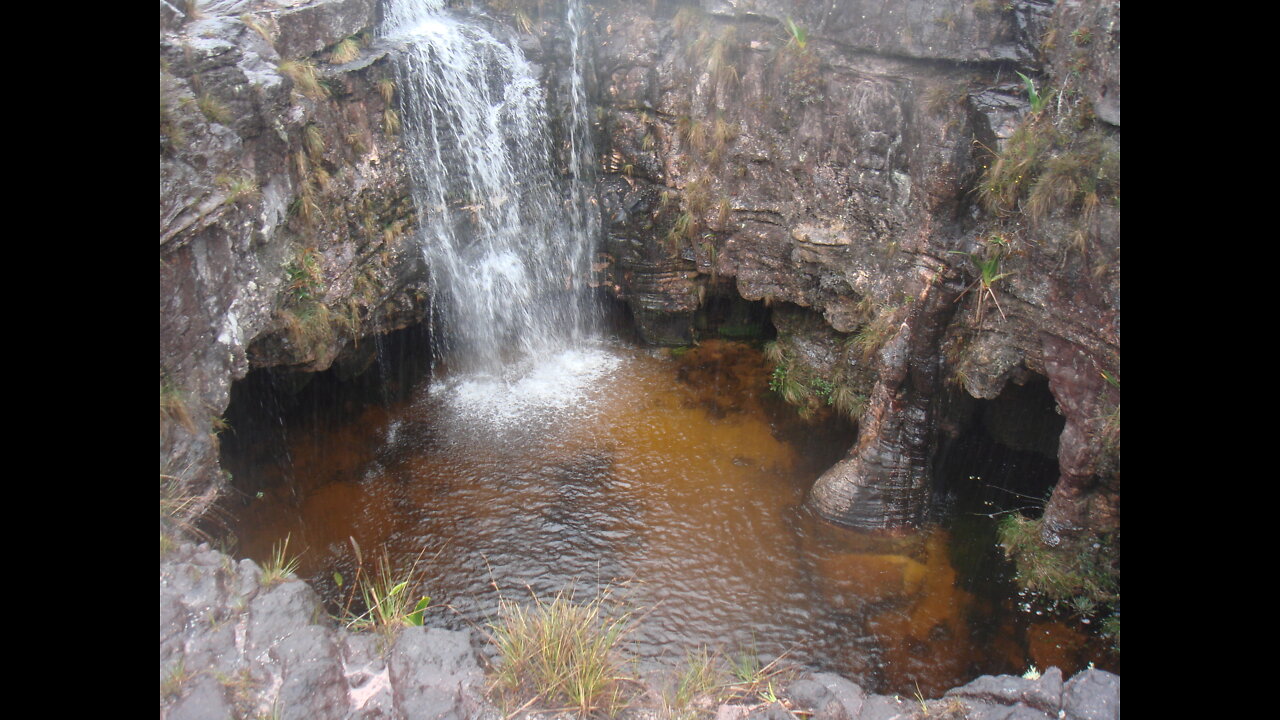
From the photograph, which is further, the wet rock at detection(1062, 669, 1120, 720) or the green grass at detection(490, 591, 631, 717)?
the green grass at detection(490, 591, 631, 717)

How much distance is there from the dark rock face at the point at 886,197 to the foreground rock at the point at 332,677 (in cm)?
280

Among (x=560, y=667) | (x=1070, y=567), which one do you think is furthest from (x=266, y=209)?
(x=1070, y=567)

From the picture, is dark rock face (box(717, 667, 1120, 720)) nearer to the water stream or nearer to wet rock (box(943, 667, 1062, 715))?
wet rock (box(943, 667, 1062, 715))

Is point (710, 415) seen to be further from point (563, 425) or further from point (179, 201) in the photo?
point (179, 201)

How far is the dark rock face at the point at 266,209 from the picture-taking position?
6.14 meters

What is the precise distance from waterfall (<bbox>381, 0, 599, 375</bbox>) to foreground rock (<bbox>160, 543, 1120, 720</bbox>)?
228 inches

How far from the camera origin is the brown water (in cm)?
663

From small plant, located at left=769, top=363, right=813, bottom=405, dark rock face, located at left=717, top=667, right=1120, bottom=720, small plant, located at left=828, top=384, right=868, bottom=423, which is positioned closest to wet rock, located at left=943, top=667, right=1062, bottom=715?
dark rock face, located at left=717, top=667, right=1120, bottom=720

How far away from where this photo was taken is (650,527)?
25.5ft

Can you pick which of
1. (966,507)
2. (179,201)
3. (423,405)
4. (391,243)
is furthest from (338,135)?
(966,507)

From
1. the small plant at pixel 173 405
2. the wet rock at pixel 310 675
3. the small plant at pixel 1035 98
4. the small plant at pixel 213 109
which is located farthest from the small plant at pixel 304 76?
the small plant at pixel 1035 98

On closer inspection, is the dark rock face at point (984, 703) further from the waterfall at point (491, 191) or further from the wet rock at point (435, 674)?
the waterfall at point (491, 191)

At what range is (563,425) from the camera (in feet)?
30.4

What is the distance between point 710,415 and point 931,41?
499cm
